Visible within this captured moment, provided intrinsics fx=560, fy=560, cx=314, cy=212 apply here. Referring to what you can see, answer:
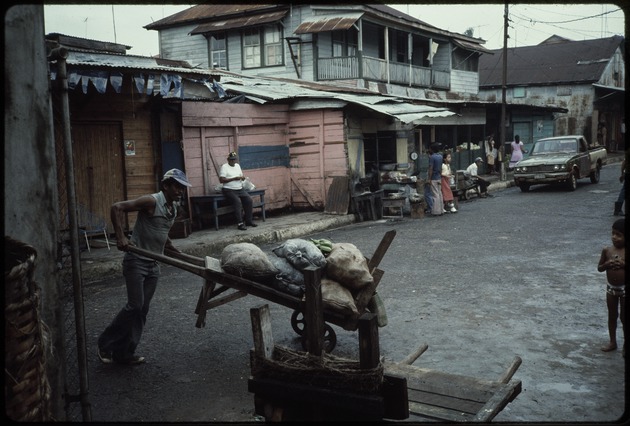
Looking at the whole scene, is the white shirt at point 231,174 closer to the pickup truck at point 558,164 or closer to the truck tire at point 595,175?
the pickup truck at point 558,164

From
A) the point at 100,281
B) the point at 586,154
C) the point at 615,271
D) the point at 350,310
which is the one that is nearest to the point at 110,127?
the point at 100,281

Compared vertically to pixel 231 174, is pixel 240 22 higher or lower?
higher

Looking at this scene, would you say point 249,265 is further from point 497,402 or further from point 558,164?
point 558,164

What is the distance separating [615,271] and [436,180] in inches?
407

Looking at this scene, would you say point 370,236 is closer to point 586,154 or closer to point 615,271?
point 615,271

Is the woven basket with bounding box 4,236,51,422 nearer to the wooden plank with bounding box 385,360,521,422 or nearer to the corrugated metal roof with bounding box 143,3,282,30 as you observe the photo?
the wooden plank with bounding box 385,360,521,422

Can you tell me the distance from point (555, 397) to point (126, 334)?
151 inches

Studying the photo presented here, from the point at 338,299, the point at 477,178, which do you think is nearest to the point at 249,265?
the point at 338,299

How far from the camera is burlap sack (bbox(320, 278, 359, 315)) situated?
187 inches

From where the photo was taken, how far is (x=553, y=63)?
39094 millimetres

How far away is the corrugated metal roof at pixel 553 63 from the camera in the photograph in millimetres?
36719

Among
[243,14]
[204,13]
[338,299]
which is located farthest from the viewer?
[204,13]

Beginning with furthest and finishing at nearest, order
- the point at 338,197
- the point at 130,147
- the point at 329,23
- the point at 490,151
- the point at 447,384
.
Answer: the point at 490,151 < the point at 329,23 < the point at 338,197 < the point at 130,147 < the point at 447,384

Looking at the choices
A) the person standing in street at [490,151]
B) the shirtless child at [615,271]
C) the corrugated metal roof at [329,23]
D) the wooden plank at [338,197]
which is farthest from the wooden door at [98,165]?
the person standing in street at [490,151]
